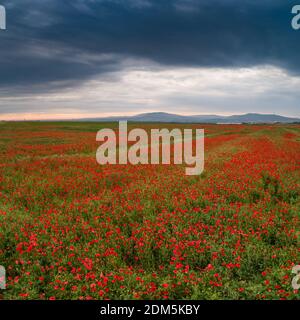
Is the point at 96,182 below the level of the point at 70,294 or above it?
above

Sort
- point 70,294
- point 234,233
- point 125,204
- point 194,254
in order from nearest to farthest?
point 70,294 → point 194,254 → point 234,233 → point 125,204

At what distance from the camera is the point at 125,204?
8.91 metres

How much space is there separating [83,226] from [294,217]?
617 centimetres

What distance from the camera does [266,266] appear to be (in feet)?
18.5

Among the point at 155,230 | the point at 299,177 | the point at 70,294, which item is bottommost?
the point at 70,294

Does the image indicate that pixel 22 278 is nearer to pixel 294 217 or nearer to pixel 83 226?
pixel 83 226

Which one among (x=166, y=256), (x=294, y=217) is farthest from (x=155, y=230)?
(x=294, y=217)

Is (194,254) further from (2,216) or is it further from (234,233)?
(2,216)

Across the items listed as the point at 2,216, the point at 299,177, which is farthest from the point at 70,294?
the point at 299,177
